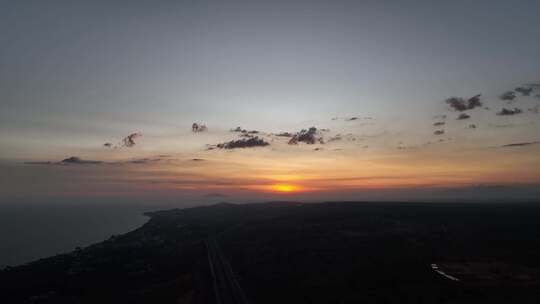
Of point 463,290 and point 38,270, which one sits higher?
point 463,290

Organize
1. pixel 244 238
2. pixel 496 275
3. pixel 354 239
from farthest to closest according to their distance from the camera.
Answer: pixel 244 238 < pixel 354 239 < pixel 496 275

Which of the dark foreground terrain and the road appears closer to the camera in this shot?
the road

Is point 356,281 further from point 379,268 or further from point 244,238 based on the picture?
point 244,238

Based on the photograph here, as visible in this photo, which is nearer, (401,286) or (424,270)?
(401,286)

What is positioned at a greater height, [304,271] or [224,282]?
[304,271]

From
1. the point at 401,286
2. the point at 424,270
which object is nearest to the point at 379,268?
the point at 424,270

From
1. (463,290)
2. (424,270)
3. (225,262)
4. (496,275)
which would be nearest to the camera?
(463,290)

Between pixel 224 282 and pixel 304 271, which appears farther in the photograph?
pixel 304 271

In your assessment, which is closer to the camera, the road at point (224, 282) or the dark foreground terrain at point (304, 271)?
the road at point (224, 282)
